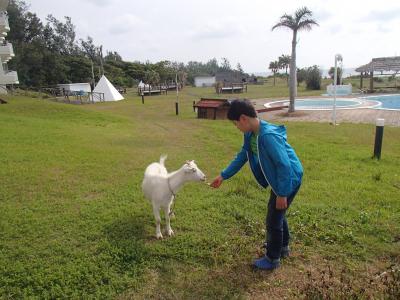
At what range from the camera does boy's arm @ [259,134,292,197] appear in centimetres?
310

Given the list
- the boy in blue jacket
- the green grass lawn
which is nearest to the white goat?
the green grass lawn

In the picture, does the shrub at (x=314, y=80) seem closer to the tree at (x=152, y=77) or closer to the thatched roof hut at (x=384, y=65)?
the thatched roof hut at (x=384, y=65)

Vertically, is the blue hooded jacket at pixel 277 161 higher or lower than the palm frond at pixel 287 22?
lower

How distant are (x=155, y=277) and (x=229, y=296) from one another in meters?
0.82

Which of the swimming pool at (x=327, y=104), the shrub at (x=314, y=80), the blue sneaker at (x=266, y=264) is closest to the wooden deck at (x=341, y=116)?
the swimming pool at (x=327, y=104)

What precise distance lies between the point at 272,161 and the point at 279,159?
0.11 metres

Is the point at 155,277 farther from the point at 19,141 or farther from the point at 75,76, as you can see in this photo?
the point at 75,76

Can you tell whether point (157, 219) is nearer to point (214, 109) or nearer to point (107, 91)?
point (214, 109)

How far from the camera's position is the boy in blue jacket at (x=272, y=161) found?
10.3ft

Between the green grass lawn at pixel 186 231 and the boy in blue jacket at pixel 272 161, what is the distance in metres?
0.58

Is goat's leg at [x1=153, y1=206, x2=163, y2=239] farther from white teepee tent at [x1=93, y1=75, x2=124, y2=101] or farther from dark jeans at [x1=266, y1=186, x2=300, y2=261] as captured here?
white teepee tent at [x1=93, y1=75, x2=124, y2=101]

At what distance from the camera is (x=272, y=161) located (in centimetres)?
320

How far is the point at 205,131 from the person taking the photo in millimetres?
12812

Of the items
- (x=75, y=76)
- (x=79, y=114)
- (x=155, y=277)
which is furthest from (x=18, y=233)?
(x=75, y=76)
